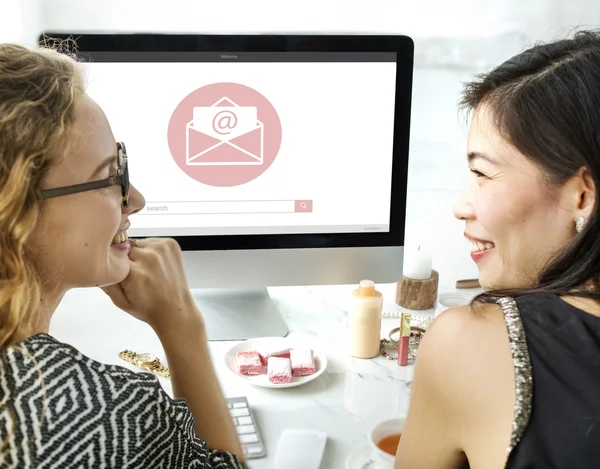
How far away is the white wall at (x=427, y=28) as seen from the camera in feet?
5.42

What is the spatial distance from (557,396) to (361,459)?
366 millimetres

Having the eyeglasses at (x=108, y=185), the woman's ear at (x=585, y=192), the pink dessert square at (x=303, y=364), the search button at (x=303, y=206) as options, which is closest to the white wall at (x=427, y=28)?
the search button at (x=303, y=206)

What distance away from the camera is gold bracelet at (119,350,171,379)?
1.23 meters

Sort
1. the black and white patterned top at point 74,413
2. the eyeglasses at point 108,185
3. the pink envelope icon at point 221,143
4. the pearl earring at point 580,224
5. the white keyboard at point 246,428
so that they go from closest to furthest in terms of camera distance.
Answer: the black and white patterned top at point 74,413
the eyeglasses at point 108,185
the pearl earring at point 580,224
the white keyboard at point 246,428
the pink envelope icon at point 221,143

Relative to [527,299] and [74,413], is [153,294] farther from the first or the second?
[527,299]

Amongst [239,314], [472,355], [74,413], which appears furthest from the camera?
[239,314]

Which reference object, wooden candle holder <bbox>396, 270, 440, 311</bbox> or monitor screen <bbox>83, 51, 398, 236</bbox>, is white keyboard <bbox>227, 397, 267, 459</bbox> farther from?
wooden candle holder <bbox>396, 270, 440, 311</bbox>

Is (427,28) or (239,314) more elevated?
(427,28)

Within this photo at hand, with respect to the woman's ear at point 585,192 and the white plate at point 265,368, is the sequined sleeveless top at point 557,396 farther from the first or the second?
Result: the white plate at point 265,368

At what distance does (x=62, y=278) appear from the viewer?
2.75ft

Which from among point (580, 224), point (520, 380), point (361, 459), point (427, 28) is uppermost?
point (427, 28)

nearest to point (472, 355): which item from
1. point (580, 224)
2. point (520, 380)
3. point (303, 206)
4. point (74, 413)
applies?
point (520, 380)

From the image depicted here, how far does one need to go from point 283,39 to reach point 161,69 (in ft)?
0.74

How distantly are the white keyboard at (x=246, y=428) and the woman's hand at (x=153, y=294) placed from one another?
0.15 m
